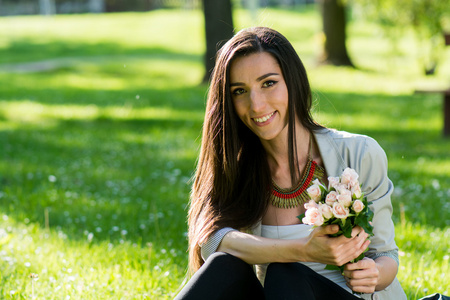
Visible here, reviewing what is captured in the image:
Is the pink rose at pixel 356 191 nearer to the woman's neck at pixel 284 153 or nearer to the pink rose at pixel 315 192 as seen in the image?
the pink rose at pixel 315 192

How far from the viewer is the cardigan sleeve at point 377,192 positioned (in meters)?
2.96

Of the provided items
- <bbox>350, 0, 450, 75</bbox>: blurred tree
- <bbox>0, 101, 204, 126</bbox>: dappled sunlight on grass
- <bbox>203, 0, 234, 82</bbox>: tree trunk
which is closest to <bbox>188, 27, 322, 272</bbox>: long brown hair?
<bbox>0, 101, 204, 126</bbox>: dappled sunlight on grass

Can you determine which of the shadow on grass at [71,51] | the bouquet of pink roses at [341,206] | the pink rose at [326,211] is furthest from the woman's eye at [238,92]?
the shadow on grass at [71,51]

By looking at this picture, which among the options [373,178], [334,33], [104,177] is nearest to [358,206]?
[373,178]

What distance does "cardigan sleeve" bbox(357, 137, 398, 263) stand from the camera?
9.71ft

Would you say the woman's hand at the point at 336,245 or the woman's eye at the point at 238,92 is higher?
the woman's eye at the point at 238,92

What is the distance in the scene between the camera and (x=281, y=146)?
128 inches

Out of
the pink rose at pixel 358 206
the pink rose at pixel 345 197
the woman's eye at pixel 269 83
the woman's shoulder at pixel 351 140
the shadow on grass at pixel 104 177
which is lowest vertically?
the shadow on grass at pixel 104 177

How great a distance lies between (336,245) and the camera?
2631 mm

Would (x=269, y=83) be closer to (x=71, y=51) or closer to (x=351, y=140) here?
(x=351, y=140)

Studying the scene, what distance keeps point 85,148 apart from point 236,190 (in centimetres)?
588

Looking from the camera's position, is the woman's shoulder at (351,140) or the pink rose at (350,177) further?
the woman's shoulder at (351,140)

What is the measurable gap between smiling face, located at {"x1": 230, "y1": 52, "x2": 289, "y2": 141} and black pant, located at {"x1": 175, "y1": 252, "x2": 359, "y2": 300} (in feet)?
2.04

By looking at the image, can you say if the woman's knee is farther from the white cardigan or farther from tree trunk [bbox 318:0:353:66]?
tree trunk [bbox 318:0:353:66]
